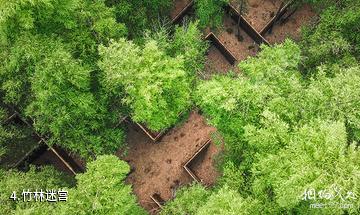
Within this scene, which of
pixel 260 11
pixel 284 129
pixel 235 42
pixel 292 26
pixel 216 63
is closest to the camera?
pixel 284 129

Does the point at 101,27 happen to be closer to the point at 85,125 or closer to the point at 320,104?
the point at 85,125

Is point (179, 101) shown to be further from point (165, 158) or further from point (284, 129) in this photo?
point (165, 158)

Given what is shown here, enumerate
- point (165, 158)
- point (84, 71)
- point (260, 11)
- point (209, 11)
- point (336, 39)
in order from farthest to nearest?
point (260, 11) < point (165, 158) < point (209, 11) < point (336, 39) < point (84, 71)

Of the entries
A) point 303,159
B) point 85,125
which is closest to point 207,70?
point 85,125

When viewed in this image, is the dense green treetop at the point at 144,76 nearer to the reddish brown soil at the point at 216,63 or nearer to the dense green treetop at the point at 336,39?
the dense green treetop at the point at 336,39

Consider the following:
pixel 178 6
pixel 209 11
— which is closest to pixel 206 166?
pixel 209 11

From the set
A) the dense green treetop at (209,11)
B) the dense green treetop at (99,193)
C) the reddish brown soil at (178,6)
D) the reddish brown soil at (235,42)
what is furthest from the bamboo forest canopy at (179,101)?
the reddish brown soil at (235,42)
